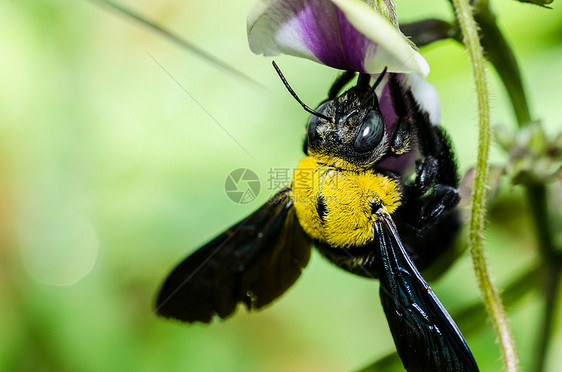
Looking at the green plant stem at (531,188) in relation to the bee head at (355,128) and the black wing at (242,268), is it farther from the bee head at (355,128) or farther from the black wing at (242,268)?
the black wing at (242,268)

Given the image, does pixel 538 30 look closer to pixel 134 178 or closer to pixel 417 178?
pixel 417 178

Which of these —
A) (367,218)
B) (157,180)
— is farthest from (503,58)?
(157,180)

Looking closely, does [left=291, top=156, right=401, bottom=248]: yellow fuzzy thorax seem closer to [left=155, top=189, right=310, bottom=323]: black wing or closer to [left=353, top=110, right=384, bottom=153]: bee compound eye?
[left=353, top=110, right=384, bottom=153]: bee compound eye

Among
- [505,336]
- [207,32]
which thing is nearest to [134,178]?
[207,32]

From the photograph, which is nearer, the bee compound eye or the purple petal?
the purple petal

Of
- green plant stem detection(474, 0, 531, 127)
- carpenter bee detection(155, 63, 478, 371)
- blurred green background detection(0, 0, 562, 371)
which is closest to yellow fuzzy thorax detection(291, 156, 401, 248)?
carpenter bee detection(155, 63, 478, 371)

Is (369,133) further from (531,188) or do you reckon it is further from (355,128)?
(531,188)

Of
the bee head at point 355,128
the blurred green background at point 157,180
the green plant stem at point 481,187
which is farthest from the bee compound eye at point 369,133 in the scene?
the blurred green background at point 157,180
